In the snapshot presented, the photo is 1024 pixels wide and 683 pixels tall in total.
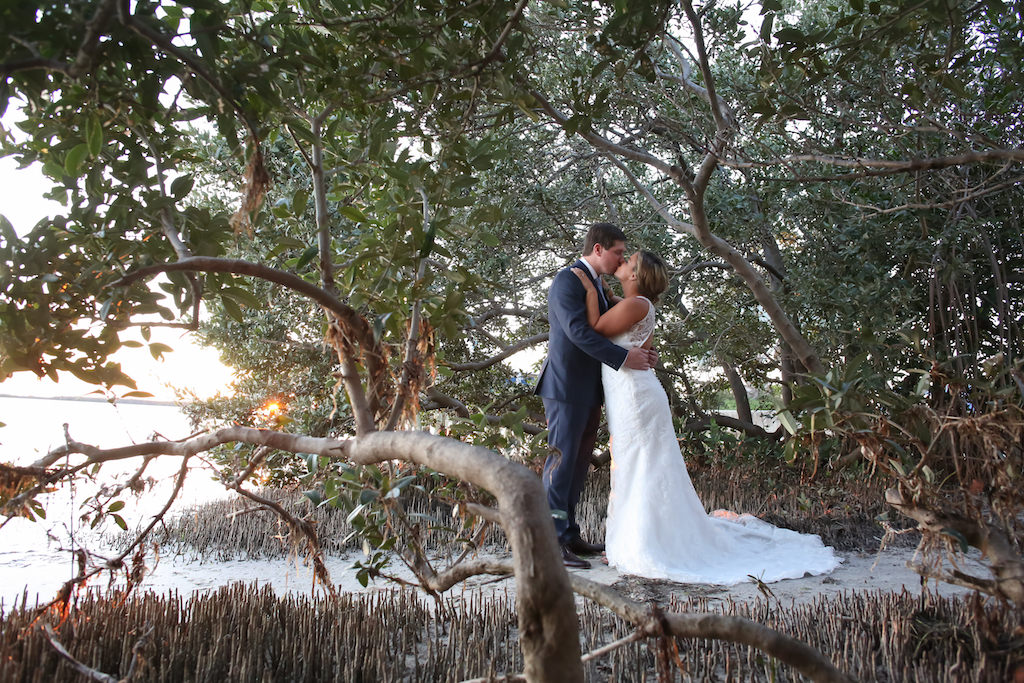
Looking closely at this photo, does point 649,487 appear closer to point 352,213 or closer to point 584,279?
point 584,279

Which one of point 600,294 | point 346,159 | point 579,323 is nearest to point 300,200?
point 346,159

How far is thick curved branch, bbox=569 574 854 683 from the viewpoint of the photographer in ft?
3.70

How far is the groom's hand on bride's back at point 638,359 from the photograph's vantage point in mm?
3795

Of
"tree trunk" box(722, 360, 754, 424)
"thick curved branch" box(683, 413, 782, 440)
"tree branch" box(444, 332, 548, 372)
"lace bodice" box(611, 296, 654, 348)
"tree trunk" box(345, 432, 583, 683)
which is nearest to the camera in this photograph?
"tree trunk" box(345, 432, 583, 683)

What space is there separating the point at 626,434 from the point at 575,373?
428 mm

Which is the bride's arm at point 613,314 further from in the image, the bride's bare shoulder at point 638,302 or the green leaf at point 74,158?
the green leaf at point 74,158

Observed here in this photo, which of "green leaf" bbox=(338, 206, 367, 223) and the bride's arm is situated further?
the bride's arm

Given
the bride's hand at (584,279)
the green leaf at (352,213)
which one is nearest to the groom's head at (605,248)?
the bride's hand at (584,279)

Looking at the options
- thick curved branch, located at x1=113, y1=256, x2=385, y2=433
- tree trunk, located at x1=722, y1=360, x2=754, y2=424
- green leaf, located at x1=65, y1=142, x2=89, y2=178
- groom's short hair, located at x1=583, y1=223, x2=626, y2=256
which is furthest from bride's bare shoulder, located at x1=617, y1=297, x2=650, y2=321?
tree trunk, located at x1=722, y1=360, x2=754, y2=424

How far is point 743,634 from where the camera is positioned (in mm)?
1146

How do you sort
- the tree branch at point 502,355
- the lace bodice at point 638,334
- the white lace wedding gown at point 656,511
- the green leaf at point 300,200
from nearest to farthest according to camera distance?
the green leaf at point 300,200 → the white lace wedding gown at point 656,511 → the lace bodice at point 638,334 → the tree branch at point 502,355

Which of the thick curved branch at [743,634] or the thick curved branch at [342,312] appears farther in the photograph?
the thick curved branch at [342,312]

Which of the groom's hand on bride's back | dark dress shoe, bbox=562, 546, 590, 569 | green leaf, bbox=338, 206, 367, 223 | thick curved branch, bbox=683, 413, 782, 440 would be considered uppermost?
green leaf, bbox=338, 206, 367, 223

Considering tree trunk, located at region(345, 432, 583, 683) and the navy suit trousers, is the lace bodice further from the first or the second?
tree trunk, located at region(345, 432, 583, 683)
